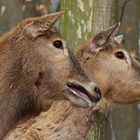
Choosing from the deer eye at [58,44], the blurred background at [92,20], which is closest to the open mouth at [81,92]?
the deer eye at [58,44]

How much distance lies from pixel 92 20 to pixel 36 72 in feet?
5.63

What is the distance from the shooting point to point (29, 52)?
31.0 feet

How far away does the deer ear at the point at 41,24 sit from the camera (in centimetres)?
927

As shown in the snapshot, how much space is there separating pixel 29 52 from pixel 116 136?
866cm

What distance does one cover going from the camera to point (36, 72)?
9461 mm

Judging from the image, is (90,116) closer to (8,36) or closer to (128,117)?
(8,36)

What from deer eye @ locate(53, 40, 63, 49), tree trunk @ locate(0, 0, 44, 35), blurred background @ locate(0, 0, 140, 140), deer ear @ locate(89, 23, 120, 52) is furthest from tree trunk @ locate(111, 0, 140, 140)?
deer eye @ locate(53, 40, 63, 49)

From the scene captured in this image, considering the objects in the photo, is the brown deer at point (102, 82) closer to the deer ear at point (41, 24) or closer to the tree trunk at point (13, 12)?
the deer ear at point (41, 24)

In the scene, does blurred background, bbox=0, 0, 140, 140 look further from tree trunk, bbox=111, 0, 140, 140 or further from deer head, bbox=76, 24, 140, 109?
deer head, bbox=76, 24, 140, 109

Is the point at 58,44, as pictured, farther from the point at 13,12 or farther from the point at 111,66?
the point at 13,12

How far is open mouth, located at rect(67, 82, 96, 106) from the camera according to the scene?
30.6 ft

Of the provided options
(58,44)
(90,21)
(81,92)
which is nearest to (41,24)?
(58,44)

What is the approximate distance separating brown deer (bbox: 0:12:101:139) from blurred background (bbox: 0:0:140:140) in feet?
4.84

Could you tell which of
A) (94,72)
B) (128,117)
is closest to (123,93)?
(94,72)
